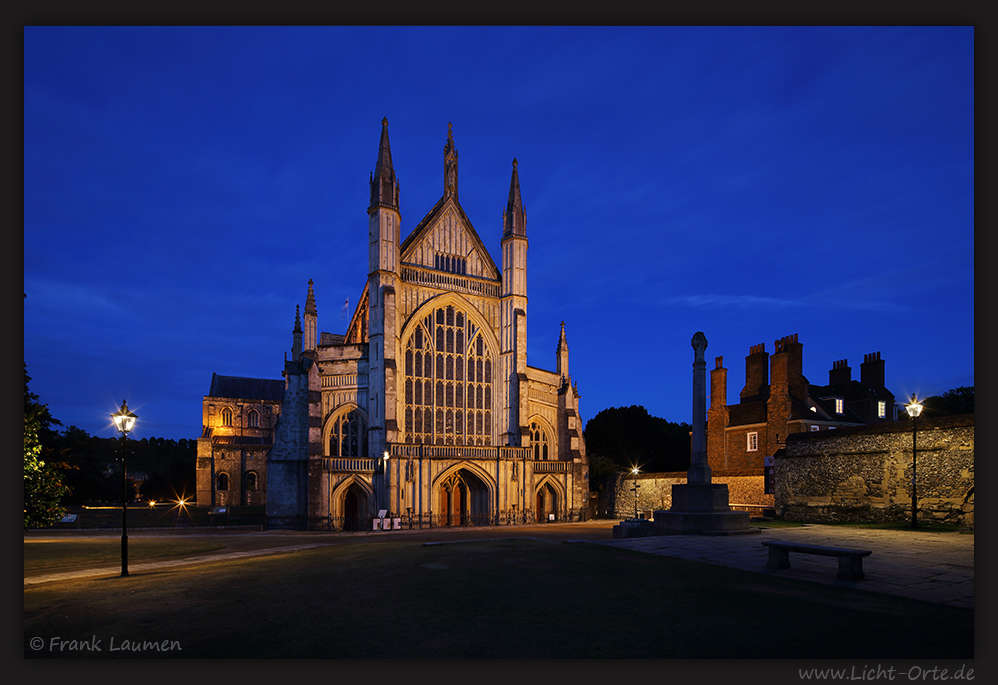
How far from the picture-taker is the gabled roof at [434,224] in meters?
40.8

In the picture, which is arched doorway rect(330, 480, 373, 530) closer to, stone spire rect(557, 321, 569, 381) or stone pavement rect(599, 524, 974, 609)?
stone spire rect(557, 321, 569, 381)

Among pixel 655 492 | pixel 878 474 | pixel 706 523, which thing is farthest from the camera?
pixel 655 492

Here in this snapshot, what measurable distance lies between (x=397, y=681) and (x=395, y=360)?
32.6 metres

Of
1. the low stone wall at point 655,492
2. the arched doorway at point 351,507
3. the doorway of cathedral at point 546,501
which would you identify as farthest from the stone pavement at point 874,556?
the doorway of cathedral at point 546,501

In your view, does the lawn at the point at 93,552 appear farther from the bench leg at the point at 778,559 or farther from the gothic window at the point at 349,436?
the bench leg at the point at 778,559

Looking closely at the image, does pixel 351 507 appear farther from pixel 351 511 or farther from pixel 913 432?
pixel 913 432

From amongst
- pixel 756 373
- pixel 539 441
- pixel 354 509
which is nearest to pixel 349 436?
pixel 354 509

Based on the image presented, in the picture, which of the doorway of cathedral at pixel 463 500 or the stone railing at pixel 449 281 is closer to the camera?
the doorway of cathedral at pixel 463 500

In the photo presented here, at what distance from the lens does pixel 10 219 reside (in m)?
7.29

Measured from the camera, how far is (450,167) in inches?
1730

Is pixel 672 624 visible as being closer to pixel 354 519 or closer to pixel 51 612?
pixel 51 612

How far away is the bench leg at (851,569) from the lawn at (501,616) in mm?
1024

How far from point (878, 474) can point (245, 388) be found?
74067 mm

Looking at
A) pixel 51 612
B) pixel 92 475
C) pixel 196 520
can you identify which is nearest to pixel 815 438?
pixel 51 612
